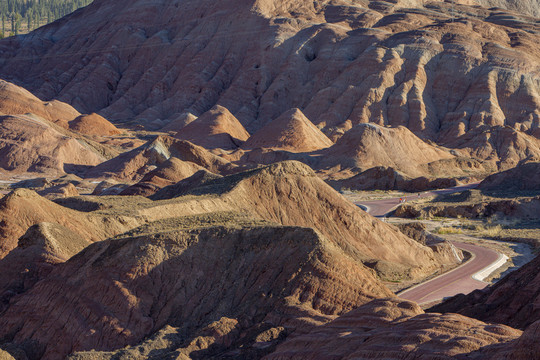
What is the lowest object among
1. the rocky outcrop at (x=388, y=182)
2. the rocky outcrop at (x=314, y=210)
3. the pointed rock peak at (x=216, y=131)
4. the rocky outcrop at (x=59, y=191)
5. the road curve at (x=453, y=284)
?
the rocky outcrop at (x=388, y=182)

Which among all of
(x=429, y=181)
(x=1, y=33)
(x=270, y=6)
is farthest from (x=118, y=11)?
(x=429, y=181)

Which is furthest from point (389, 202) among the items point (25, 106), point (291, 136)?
point (25, 106)

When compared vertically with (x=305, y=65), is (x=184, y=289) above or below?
above

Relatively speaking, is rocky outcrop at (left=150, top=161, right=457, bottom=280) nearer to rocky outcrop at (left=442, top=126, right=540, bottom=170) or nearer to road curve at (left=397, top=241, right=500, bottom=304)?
road curve at (left=397, top=241, right=500, bottom=304)

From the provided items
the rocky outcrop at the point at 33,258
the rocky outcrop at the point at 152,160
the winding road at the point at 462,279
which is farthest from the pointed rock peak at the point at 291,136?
the rocky outcrop at the point at 33,258

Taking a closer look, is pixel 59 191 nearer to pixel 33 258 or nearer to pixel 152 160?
pixel 152 160

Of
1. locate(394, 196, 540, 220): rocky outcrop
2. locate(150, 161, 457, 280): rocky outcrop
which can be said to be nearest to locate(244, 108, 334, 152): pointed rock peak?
locate(394, 196, 540, 220): rocky outcrop

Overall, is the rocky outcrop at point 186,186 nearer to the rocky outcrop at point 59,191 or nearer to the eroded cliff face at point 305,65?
the rocky outcrop at point 59,191
